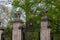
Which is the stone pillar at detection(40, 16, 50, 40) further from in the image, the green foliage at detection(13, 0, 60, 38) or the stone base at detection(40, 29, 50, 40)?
the green foliage at detection(13, 0, 60, 38)

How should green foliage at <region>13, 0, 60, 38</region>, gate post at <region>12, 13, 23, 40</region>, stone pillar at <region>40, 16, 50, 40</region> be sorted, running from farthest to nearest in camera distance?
1. green foliage at <region>13, 0, 60, 38</region>
2. gate post at <region>12, 13, 23, 40</region>
3. stone pillar at <region>40, 16, 50, 40</region>

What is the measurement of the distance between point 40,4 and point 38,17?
1.33 m

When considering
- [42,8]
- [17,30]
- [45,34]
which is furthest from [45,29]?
[42,8]

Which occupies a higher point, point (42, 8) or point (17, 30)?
point (42, 8)

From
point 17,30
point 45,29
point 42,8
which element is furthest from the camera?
point 42,8

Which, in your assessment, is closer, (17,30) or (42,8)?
(17,30)

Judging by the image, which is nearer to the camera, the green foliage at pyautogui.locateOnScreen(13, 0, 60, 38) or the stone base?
the stone base

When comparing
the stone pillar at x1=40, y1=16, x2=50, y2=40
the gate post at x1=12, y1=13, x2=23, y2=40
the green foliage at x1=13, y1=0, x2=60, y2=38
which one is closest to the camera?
the stone pillar at x1=40, y1=16, x2=50, y2=40

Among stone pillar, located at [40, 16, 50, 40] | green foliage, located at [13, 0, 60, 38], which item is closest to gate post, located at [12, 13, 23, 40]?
green foliage, located at [13, 0, 60, 38]

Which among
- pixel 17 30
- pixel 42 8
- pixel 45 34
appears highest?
pixel 42 8

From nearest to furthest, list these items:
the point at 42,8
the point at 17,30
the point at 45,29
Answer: the point at 45,29 < the point at 17,30 < the point at 42,8

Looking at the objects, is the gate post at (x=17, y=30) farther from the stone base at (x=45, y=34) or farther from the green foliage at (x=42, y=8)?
the stone base at (x=45, y=34)

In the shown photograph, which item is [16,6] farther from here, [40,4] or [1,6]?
[1,6]

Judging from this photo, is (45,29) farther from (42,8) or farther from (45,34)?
(42,8)
